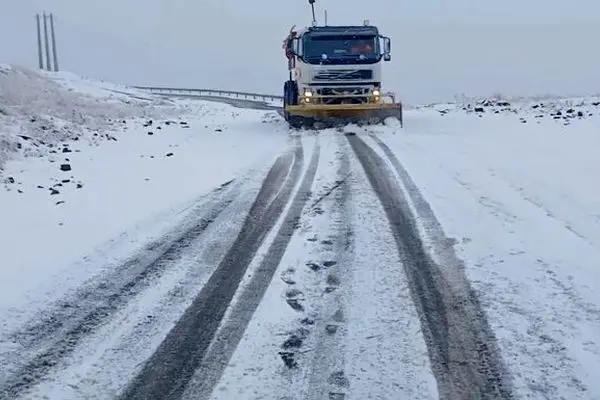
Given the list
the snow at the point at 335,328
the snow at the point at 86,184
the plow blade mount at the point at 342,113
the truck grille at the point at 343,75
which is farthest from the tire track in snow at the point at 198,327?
the truck grille at the point at 343,75

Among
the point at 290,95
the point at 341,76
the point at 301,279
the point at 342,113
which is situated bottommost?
the point at 301,279

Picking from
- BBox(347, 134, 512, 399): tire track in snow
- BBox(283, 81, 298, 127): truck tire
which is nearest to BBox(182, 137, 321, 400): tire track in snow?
BBox(347, 134, 512, 399): tire track in snow

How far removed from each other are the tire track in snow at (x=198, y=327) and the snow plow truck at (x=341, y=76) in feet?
44.7

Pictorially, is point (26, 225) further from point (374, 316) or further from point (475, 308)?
point (475, 308)

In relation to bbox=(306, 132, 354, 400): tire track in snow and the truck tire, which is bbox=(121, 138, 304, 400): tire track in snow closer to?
bbox=(306, 132, 354, 400): tire track in snow

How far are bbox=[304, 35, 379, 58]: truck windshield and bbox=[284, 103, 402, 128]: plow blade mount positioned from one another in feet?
5.06

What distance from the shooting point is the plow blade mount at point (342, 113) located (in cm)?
2203

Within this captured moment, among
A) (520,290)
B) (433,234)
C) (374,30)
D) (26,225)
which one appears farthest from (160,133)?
(520,290)

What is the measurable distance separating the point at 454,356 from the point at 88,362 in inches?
89.4

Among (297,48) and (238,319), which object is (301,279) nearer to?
(238,319)

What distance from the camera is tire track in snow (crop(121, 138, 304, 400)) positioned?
13.5 ft

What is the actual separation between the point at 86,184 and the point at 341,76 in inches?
498

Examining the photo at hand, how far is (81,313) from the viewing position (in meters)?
5.33

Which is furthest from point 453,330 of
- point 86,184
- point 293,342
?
point 86,184
